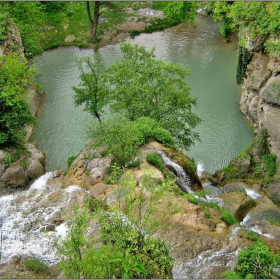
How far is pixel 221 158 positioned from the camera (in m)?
31.3

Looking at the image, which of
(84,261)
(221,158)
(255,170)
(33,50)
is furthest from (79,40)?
(84,261)

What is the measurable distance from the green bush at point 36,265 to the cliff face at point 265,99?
16050 mm

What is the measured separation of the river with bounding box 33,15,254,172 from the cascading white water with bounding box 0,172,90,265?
28.9 feet

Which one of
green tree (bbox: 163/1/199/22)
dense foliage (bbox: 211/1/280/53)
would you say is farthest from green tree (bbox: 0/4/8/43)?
dense foliage (bbox: 211/1/280/53)

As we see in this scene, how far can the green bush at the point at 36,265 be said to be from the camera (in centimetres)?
1747

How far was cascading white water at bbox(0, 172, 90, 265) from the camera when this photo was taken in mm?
18750

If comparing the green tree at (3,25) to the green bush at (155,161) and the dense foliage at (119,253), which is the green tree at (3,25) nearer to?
the green bush at (155,161)

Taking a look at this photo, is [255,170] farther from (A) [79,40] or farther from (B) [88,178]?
(A) [79,40]

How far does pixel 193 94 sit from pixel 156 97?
10974mm

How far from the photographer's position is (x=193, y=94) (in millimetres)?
38375

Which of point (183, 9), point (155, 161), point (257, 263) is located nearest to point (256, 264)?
point (257, 263)

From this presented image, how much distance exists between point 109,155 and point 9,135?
8.90 m

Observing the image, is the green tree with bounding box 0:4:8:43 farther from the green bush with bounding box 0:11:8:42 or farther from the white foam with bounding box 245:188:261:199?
the white foam with bounding box 245:188:261:199

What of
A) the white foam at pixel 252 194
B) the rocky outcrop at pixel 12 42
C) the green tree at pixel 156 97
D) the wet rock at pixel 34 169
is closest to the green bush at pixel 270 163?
the white foam at pixel 252 194
